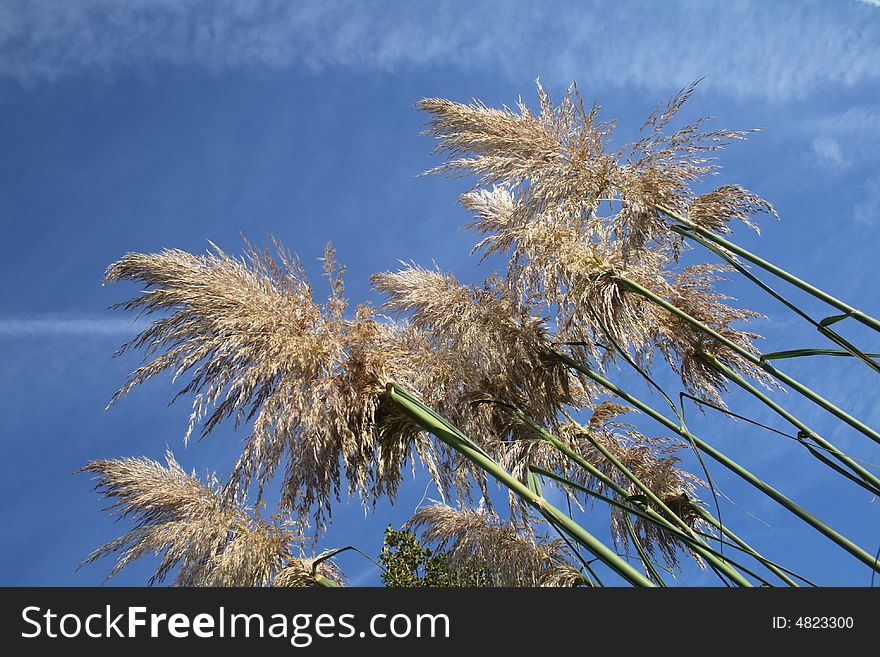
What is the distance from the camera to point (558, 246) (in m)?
3.10

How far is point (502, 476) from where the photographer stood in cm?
240

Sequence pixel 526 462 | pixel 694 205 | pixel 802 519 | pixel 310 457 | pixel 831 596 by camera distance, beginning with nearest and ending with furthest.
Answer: pixel 831 596 < pixel 310 457 < pixel 802 519 < pixel 526 462 < pixel 694 205

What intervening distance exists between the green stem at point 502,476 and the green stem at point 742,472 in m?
0.75

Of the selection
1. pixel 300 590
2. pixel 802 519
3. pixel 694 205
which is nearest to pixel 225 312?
pixel 300 590

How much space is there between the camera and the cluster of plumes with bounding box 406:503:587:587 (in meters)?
3.29

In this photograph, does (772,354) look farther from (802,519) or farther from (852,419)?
(802,519)

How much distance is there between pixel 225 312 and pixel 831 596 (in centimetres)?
205

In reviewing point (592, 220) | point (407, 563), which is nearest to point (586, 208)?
point (592, 220)

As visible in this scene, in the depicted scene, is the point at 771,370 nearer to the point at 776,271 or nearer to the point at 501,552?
the point at 776,271

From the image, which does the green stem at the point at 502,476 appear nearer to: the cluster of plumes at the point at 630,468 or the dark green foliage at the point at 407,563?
the cluster of plumes at the point at 630,468

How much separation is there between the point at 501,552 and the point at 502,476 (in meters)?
1.11

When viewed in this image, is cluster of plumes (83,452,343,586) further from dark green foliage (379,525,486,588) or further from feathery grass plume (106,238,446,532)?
dark green foliage (379,525,486,588)

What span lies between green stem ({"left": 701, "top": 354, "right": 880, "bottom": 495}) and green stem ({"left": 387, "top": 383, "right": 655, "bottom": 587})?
98 cm

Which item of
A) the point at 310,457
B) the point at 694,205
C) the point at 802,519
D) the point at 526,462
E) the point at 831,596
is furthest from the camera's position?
the point at 694,205
